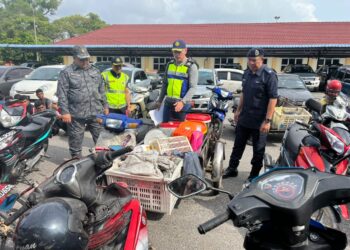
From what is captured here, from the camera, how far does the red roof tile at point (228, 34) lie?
76.4 feet

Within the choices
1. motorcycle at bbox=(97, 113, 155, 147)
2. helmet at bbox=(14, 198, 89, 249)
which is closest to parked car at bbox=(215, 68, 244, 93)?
motorcycle at bbox=(97, 113, 155, 147)

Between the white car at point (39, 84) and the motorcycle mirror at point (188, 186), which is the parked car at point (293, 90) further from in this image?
the motorcycle mirror at point (188, 186)

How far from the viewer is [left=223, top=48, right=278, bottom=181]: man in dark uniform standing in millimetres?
3795

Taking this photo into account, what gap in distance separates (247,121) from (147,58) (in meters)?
22.5

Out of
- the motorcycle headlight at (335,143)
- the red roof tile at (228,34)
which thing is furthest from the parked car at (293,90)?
the red roof tile at (228,34)

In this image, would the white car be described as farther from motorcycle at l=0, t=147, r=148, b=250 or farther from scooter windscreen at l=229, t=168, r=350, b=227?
scooter windscreen at l=229, t=168, r=350, b=227

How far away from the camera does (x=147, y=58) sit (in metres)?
25.6

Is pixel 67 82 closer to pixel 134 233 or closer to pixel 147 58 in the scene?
pixel 134 233

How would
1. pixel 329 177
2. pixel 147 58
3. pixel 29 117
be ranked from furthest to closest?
pixel 147 58 → pixel 29 117 → pixel 329 177

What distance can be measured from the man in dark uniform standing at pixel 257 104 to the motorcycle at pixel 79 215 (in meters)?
2.40

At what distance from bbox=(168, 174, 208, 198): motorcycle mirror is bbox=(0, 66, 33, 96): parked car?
10996 millimetres

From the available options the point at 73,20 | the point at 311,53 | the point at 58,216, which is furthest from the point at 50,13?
the point at 58,216

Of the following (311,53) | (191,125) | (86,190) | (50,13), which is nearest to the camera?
(86,190)

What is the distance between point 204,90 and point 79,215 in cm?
772
